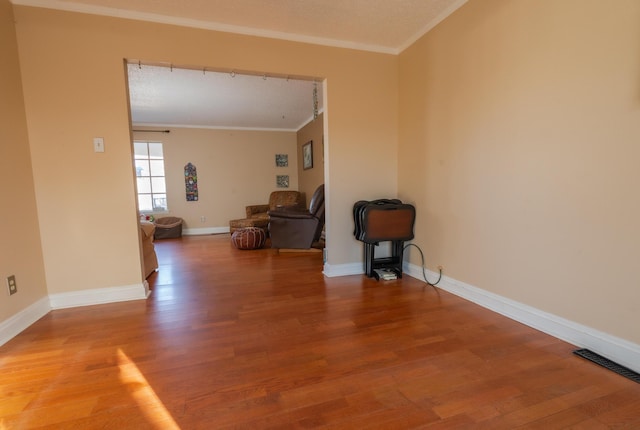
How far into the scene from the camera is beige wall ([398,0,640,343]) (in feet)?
4.71

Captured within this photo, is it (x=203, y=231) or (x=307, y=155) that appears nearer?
(x=307, y=155)

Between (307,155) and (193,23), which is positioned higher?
(193,23)

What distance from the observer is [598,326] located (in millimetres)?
1557

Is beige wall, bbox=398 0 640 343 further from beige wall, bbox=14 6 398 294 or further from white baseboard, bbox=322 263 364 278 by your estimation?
beige wall, bbox=14 6 398 294

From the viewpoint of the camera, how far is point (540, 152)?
178cm

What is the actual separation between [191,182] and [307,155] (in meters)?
2.69

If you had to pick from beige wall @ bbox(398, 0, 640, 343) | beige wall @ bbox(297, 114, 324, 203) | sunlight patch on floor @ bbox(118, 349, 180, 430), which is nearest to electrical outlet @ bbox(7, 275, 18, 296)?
sunlight patch on floor @ bbox(118, 349, 180, 430)

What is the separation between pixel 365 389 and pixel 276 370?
18.2 inches

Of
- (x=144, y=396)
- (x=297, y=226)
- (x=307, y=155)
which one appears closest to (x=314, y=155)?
(x=307, y=155)

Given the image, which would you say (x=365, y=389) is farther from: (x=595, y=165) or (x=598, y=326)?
(x=595, y=165)

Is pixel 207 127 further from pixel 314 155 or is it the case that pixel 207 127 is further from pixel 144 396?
pixel 144 396

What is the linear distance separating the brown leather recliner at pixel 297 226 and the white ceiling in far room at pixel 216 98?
164cm

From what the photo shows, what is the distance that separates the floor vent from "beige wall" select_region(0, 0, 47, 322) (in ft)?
11.4

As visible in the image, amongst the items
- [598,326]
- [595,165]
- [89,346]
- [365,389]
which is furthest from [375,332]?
[89,346]
